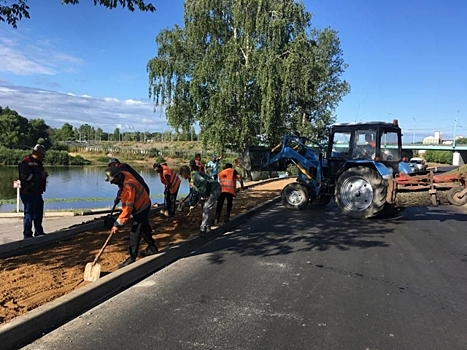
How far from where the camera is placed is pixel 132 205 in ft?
19.0

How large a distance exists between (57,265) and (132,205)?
1569 mm

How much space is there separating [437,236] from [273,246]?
389cm

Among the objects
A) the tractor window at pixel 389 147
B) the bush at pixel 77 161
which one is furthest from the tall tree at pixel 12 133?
the tractor window at pixel 389 147

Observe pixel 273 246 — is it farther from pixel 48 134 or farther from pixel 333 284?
pixel 48 134

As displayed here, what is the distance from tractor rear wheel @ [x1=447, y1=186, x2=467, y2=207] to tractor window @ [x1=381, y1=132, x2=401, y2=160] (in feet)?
8.23

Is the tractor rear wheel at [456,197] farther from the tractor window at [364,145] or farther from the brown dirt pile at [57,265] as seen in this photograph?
the brown dirt pile at [57,265]

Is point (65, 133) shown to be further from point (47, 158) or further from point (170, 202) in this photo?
point (170, 202)

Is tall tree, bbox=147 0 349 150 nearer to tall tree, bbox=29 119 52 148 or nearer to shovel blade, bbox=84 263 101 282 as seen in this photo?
shovel blade, bbox=84 263 101 282

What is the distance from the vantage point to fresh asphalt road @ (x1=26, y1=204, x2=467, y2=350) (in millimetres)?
3932

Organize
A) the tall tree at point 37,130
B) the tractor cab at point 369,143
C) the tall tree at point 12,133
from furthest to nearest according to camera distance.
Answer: the tall tree at point 37,130 → the tall tree at point 12,133 → the tractor cab at point 369,143

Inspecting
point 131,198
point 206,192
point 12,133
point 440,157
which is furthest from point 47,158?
point 440,157

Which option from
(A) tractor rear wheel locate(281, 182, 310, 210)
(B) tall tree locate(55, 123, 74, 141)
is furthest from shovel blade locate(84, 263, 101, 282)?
(B) tall tree locate(55, 123, 74, 141)

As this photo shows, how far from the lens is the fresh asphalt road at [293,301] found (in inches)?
155

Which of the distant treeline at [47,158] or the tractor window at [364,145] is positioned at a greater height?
the tractor window at [364,145]
